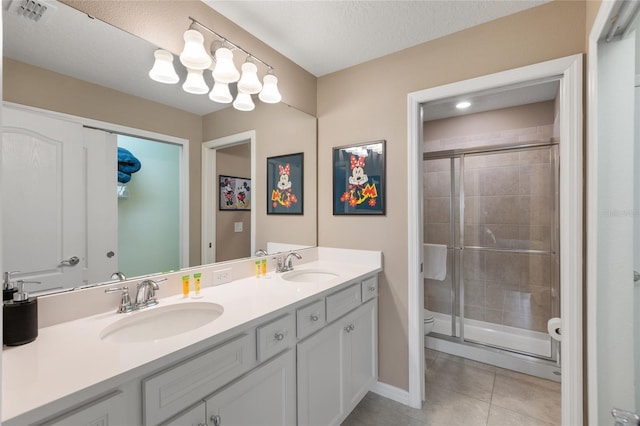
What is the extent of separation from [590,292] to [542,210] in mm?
1748

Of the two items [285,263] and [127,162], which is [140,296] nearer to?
[127,162]

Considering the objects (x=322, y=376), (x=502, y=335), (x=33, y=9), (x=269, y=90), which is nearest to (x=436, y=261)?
(x=502, y=335)

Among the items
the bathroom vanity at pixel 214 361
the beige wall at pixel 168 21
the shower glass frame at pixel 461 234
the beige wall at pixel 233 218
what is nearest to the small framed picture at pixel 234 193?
the beige wall at pixel 233 218

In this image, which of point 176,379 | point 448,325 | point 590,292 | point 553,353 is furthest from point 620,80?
point 448,325

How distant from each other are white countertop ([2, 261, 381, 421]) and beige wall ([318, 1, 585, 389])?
94 cm

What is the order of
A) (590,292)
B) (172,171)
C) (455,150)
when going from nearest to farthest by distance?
(590,292)
(172,171)
(455,150)

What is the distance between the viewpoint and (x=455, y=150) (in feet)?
9.84

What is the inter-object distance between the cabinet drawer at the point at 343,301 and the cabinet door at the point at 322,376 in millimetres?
61

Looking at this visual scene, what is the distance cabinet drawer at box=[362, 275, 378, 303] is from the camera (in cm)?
191

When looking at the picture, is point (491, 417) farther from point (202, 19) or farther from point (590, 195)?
point (202, 19)

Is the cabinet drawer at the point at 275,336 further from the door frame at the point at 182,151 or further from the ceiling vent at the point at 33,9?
the ceiling vent at the point at 33,9

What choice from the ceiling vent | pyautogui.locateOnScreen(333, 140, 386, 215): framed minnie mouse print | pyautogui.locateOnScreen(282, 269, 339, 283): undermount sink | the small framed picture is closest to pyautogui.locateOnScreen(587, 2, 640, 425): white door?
pyautogui.locateOnScreen(333, 140, 386, 215): framed minnie mouse print

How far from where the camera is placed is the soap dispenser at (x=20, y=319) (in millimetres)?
876

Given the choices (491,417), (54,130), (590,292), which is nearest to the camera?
(54,130)
